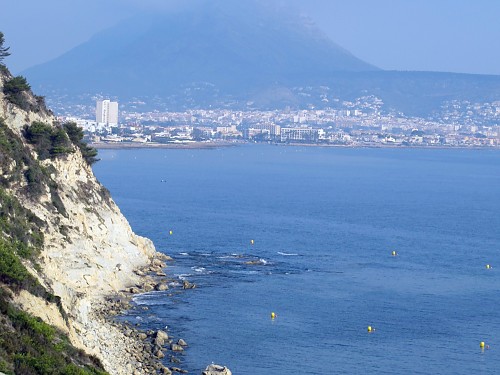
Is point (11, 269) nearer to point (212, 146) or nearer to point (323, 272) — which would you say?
point (323, 272)

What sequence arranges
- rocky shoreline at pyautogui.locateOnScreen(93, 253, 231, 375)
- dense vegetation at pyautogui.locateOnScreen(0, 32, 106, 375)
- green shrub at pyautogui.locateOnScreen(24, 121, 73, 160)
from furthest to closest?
green shrub at pyautogui.locateOnScreen(24, 121, 73, 160) < rocky shoreline at pyautogui.locateOnScreen(93, 253, 231, 375) < dense vegetation at pyautogui.locateOnScreen(0, 32, 106, 375)

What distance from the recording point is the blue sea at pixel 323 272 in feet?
103

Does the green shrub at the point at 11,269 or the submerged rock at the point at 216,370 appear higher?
the green shrub at the point at 11,269

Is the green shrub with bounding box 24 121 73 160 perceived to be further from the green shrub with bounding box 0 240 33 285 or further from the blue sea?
the green shrub with bounding box 0 240 33 285

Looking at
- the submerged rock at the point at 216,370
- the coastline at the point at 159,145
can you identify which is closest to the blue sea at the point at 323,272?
the submerged rock at the point at 216,370

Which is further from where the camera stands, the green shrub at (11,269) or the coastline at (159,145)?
the coastline at (159,145)

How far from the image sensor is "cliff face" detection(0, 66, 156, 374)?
2842cm

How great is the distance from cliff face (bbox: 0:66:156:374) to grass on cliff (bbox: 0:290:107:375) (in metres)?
1.53

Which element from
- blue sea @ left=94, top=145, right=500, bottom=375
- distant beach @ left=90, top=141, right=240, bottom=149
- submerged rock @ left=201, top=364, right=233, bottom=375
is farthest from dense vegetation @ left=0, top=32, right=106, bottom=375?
distant beach @ left=90, top=141, right=240, bottom=149

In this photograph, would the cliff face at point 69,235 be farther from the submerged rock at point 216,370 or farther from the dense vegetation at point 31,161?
the submerged rock at point 216,370

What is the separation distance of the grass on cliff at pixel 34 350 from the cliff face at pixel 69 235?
1.53 m

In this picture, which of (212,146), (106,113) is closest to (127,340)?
(212,146)

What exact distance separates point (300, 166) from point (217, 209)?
174ft

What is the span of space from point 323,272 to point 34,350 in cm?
2348
